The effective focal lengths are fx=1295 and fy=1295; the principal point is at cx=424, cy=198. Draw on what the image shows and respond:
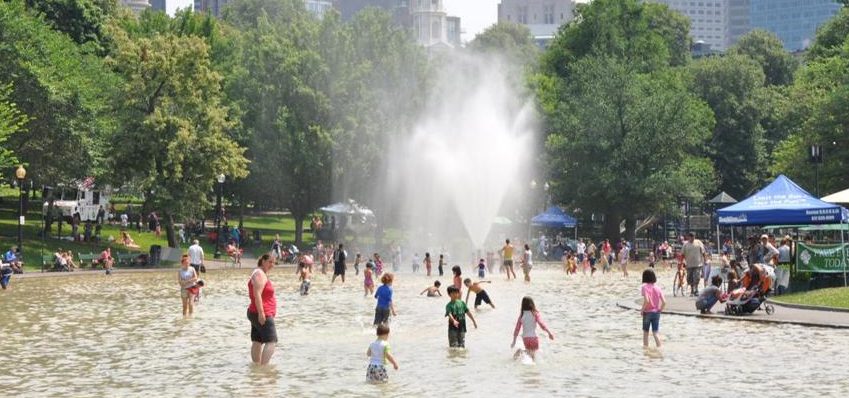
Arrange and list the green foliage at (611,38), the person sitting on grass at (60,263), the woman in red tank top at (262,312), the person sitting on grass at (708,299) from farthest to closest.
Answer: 1. the green foliage at (611,38)
2. the person sitting on grass at (60,263)
3. the person sitting on grass at (708,299)
4. the woman in red tank top at (262,312)

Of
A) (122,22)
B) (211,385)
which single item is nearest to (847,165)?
(122,22)

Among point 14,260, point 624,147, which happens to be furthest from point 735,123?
point 14,260

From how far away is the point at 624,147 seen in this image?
262 ft

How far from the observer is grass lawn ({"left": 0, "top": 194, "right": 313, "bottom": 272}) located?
64625 mm

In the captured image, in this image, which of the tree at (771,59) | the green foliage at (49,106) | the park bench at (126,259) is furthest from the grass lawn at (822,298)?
the tree at (771,59)

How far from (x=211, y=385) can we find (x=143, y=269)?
43979mm

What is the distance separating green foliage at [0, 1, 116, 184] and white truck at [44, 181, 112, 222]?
12.2m

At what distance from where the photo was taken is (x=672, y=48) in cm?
11531

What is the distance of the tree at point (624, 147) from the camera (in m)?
79.6

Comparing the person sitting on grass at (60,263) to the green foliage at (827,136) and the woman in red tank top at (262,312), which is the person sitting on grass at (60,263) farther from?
the green foliage at (827,136)

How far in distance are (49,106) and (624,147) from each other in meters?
34.3

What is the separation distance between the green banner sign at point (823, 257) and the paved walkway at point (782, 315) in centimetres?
268

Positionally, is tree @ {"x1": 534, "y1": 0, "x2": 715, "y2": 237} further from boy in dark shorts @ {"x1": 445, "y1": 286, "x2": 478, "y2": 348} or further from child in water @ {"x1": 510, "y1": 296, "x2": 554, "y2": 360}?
child in water @ {"x1": 510, "y1": 296, "x2": 554, "y2": 360}

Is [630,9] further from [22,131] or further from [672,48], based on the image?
[22,131]
